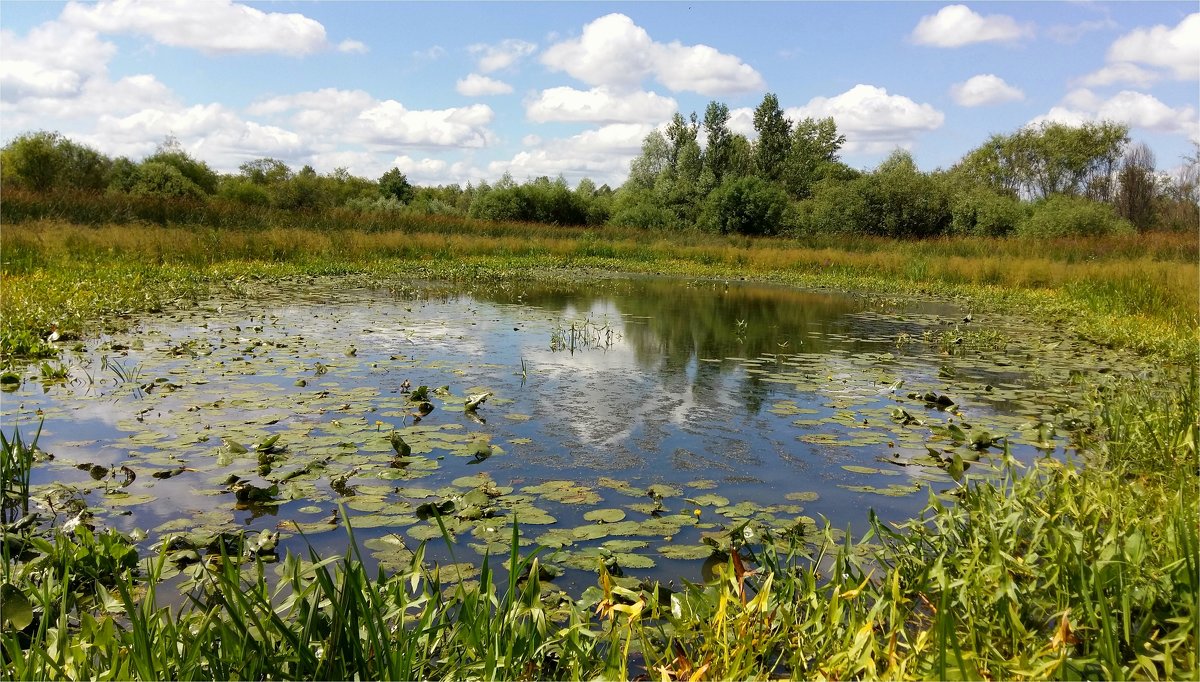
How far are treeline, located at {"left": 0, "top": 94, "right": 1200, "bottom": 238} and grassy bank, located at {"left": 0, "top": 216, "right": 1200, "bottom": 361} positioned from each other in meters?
4.10

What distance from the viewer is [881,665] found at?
255 cm

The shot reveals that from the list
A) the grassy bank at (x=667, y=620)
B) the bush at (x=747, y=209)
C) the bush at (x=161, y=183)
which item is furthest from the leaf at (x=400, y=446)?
the bush at (x=747, y=209)

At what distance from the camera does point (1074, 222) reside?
31812 mm

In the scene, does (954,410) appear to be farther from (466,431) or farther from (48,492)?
(48,492)

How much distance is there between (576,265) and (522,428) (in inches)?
850

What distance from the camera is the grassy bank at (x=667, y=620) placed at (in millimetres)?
2137

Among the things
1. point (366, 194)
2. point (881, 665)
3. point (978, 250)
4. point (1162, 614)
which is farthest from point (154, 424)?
point (366, 194)

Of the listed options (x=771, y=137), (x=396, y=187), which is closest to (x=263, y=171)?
(x=396, y=187)

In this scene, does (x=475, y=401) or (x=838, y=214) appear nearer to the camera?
(x=475, y=401)

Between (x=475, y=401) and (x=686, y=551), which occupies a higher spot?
(x=475, y=401)

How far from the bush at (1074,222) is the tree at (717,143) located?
71.4ft

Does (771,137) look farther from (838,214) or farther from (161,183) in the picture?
(161,183)

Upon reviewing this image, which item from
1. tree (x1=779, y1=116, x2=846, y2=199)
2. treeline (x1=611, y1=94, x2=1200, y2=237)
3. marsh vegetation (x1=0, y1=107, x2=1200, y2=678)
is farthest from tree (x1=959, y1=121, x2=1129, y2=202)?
marsh vegetation (x1=0, y1=107, x2=1200, y2=678)

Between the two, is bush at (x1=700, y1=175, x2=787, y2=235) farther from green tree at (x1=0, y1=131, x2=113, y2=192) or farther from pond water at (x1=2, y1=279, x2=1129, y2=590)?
green tree at (x1=0, y1=131, x2=113, y2=192)
